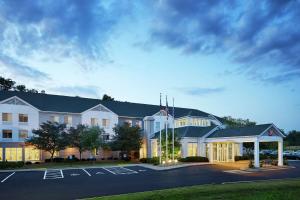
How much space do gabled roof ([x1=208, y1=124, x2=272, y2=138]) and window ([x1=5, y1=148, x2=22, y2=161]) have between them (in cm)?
2796

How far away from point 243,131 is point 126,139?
60.0ft

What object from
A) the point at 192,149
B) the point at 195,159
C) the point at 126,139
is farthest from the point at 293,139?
the point at 126,139

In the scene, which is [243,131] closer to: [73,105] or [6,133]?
[73,105]

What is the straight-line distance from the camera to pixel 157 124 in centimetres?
5903

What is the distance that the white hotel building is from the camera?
42.0 m

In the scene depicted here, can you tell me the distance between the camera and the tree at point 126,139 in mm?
50062

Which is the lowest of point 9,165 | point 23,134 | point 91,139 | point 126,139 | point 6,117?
point 9,165

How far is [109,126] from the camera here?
56.8m

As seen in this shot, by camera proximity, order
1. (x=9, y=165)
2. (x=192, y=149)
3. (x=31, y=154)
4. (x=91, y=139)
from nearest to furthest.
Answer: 1. (x=9, y=165)
2. (x=91, y=139)
3. (x=192, y=149)
4. (x=31, y=154)

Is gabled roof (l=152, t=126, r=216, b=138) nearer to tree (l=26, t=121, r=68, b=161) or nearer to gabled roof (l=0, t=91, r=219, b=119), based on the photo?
gabled roof (l=0, t=91, r=219, b=119)

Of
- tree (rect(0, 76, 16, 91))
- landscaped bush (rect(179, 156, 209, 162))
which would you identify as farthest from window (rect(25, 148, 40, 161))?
tree (rect(0, 76, 16, 91))

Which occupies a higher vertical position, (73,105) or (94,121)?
(73,105)

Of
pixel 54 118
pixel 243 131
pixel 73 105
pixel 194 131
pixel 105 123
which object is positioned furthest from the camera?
pixel 105 123

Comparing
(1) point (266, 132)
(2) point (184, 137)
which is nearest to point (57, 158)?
(2) point (184, 137)
